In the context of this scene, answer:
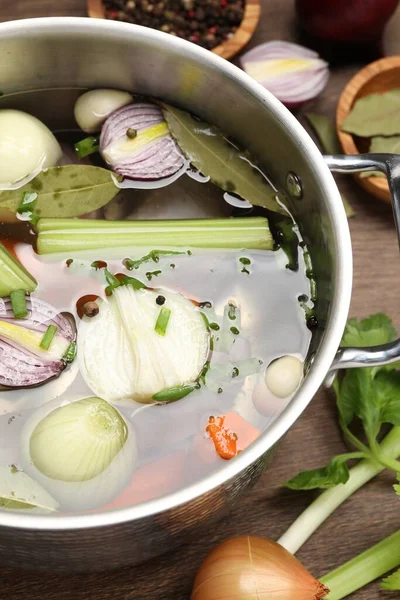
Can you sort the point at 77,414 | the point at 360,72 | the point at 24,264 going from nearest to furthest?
1. the point at 77,414
2. the point at 24,264
3. the point at 360,72

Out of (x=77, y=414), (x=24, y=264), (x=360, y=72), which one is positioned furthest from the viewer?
(x=360, y=72)

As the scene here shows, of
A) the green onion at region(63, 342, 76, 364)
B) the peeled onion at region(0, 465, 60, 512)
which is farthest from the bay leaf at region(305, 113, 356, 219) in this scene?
the peeled onion at region(0, 465, 60, 512)

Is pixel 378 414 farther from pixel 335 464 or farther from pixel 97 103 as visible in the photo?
pixel 97 103

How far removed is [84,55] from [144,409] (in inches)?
20.6

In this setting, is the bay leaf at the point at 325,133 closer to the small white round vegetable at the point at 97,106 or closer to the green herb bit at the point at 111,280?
the small white round vegetable at the point at 97,106

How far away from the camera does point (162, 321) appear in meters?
0.99

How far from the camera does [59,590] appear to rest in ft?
3.47

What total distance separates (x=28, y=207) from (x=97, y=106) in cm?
20

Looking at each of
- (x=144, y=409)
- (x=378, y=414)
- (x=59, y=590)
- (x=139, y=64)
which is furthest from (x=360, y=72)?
(x=59, y=590)

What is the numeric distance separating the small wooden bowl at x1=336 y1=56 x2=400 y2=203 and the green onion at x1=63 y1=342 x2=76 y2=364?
0.60 m

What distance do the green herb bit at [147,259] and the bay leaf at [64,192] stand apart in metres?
0.11

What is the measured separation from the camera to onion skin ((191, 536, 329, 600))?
3.24ft

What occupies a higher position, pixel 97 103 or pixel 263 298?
pixel 97 103

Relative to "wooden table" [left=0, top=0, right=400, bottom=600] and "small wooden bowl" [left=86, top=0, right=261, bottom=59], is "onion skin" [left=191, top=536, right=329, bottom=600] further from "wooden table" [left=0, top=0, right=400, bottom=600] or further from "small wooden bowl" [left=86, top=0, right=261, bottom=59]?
"small wooden bowl" [left=86, top=0, right=261, bottom=59]
